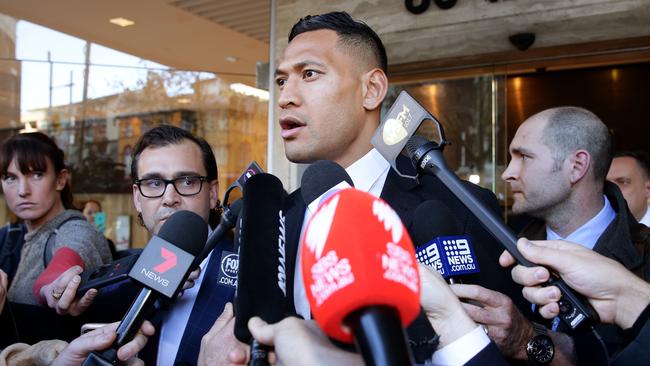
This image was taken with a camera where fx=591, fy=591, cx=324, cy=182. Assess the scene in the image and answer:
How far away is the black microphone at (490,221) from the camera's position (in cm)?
118

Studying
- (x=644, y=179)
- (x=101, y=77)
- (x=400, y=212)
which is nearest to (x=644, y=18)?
(x=644, y=179)

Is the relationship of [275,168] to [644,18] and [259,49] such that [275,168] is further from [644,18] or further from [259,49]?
[644,18]

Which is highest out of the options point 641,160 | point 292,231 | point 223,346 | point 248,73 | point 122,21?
point 122,21

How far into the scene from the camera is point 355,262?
750mm

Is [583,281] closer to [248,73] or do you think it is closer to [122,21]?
[248,73]

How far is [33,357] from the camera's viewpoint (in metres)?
1.69

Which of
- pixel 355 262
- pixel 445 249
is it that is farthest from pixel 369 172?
pixel 355 262

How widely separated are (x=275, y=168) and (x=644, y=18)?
311cm

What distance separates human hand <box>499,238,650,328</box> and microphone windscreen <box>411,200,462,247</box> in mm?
166

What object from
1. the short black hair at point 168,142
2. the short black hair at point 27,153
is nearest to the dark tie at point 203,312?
the short black hair at point 168,142

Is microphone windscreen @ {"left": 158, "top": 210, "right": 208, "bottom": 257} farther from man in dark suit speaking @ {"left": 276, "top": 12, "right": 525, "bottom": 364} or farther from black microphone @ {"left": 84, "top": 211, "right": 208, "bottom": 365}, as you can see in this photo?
man in dark suit speaking @ {"left": 276, "top": 12, "right": 525, "bottom": 364}

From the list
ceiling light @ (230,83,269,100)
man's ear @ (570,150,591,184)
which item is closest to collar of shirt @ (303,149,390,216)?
man's ear @ (570,150,591,184)

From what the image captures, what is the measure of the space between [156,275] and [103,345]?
0.22m

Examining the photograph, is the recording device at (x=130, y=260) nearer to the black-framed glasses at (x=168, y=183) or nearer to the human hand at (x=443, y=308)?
the black-framed glasses at (x=168, y=183)
